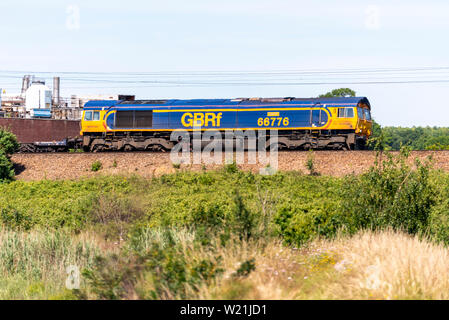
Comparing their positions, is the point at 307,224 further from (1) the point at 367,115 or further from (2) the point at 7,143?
(2) the point at 7,143

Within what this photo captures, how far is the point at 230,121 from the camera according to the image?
42312mm

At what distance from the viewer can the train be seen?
1604 inches

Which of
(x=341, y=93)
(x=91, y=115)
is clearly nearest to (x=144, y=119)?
(x=91, y=115)

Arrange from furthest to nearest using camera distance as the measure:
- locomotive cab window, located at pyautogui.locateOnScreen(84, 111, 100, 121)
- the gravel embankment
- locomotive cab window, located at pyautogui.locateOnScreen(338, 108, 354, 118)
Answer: locomotive cab window, located at pyautogui.locateOnScreen(84, 111, 100, 121)
locomotive cab window, located at pyautogui.locateOnScreen(338, 108, 354, 118)
the gravel embankment

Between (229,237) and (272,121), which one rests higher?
(272,121)

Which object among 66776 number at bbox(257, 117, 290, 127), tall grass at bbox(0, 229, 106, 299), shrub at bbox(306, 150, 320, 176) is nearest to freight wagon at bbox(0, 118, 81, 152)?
66776 number at bbox(257, 117, 290, 127)

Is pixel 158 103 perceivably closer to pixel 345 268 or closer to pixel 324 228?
pixel 324 228

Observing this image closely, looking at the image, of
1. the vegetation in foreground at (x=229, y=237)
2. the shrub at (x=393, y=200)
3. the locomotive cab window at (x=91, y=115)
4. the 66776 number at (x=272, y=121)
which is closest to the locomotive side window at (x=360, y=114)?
the 66776 number at (x=272, y=121)

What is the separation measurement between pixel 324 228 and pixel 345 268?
305 inches

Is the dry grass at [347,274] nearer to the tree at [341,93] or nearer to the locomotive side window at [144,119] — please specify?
the locomotive side window at [144,119]

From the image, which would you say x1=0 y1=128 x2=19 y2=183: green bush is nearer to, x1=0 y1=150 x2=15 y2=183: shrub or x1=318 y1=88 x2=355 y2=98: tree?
x1=0 y1=150 x2=15 y2=183: shrub

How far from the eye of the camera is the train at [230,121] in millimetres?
40750

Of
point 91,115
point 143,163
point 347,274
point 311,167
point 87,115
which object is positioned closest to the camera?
point 347,274

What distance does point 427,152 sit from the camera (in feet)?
119
